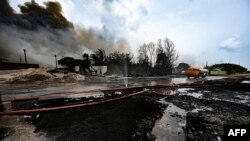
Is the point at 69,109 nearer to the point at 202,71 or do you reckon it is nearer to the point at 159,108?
the point at 159,108

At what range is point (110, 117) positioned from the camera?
21.6 ft

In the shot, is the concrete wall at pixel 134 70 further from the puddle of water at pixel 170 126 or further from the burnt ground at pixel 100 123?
the puddle of water at pixel 170 126

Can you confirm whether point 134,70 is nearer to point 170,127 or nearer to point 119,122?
point 119,122

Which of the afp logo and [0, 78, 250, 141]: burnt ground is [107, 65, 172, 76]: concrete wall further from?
the afp logo

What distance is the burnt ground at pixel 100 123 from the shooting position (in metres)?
4.82

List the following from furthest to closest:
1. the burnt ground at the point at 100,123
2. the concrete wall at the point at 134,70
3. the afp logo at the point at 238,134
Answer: the concrete wall at the point at 134,70
the burnt ground at the point at 100,123
the afp logo at the point at 238,134

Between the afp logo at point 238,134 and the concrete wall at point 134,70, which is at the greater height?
the concrete wall at point 134,70

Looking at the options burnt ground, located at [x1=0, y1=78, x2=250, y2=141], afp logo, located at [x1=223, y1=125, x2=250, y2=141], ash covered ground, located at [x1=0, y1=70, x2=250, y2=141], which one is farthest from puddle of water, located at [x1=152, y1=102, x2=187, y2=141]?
afp logo, located at [x1=223, y1=125, x2=250, y2=141]

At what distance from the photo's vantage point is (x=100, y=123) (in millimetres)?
5938

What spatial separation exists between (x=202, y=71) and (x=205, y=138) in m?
28.0

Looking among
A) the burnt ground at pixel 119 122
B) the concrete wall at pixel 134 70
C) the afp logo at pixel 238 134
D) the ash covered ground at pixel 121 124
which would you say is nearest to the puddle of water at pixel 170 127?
the ash covered ground at pixel 121 124

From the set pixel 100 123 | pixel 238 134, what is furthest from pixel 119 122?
pixel 238 134

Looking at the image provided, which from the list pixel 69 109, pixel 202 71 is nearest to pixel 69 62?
pixel 202 71

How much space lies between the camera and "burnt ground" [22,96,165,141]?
482 centimetres
